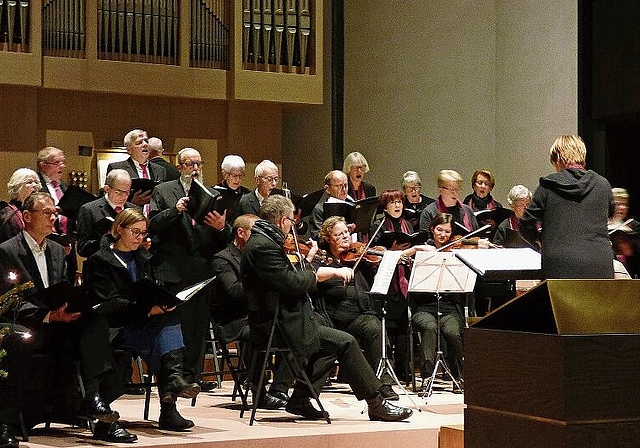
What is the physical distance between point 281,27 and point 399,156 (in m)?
1.81

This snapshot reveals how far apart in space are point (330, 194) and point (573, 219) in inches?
96.4

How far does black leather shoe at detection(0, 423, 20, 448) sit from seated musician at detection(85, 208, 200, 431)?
76cm

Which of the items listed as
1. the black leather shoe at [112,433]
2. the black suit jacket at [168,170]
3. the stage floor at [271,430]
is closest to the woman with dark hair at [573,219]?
the stage floor at [271,430]

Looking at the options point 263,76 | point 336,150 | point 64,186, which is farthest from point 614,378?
point 336,150

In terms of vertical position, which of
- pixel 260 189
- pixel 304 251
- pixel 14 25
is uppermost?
pixel 14 25

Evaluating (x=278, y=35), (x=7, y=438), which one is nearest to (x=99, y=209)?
(x=7, y=438)

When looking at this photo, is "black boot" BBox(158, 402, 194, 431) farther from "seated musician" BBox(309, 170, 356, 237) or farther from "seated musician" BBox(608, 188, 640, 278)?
"seated musician" BBox(608, 188, 640, 278)

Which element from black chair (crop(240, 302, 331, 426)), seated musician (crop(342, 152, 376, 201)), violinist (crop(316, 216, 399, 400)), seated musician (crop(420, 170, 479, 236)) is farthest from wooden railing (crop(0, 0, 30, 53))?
black chair (crop(240, 302, 331, 426))

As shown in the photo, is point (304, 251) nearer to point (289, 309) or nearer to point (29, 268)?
point (289, 309)

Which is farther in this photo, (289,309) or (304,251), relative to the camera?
(304,251)

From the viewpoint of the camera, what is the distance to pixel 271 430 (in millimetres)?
5410

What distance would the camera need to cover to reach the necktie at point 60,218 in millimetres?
6652

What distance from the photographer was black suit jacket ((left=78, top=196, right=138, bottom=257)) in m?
6.22

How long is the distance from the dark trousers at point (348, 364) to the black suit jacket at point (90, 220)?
4.74 feet
